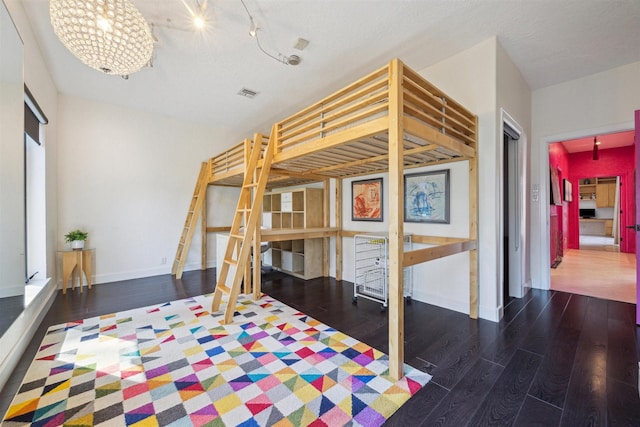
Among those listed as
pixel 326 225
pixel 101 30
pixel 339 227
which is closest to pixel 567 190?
pixel 339 227

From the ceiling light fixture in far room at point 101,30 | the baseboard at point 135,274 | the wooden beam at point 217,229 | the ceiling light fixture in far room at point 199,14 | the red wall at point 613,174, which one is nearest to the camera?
the ceiling light fixture in far room at point 101,30

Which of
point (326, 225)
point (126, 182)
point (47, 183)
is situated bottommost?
Result: point (326, 225)

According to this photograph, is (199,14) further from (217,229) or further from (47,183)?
(217,229)

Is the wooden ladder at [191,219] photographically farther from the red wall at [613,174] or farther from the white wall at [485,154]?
the red wall at [613,174]

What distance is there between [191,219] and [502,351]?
4.88m

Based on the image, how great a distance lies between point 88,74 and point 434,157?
4.51 metres

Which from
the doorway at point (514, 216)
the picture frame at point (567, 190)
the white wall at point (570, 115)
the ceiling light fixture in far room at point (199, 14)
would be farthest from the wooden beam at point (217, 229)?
the picture frame at point (567, 190)

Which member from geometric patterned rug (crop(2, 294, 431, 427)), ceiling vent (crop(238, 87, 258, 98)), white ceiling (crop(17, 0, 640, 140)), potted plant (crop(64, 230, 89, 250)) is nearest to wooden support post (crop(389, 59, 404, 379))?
geometric patterned rug (crop(2, 294, 431, 427))

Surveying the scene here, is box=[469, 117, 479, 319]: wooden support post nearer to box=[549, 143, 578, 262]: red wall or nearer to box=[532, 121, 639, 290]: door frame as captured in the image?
box=[532, 121, 639, 290]: door frame

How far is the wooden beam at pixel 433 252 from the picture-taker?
2.01 metres

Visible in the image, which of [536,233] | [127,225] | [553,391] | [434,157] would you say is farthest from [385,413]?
[127,225]

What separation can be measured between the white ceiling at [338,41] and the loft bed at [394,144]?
23.1 inches

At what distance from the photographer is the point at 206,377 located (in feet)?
6.02

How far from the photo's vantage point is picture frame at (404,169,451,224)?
317 cm
